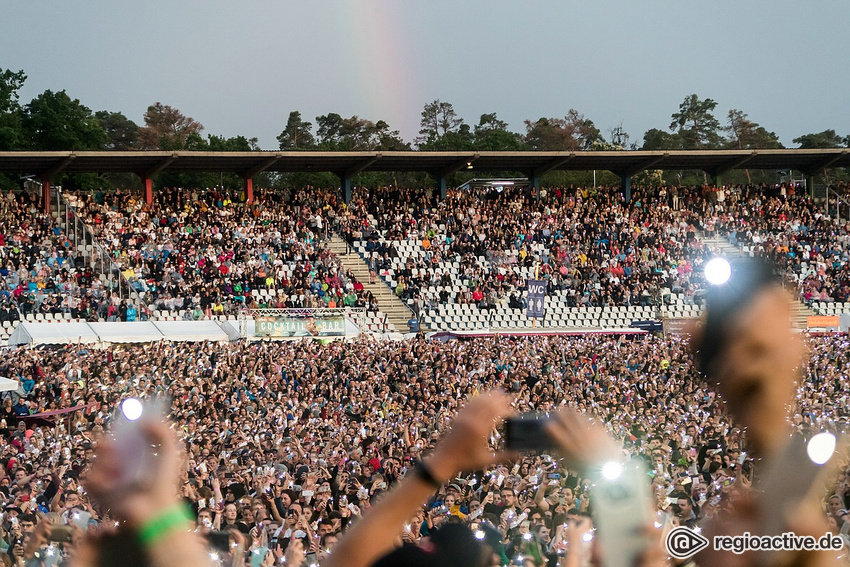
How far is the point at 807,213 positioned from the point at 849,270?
5.41 metres

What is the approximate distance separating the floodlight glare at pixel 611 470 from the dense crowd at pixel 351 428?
0.32 metres

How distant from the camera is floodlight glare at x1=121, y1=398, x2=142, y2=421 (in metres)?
2.43

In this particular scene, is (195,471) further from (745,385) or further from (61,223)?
(61,223)

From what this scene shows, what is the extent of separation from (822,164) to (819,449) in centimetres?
4937

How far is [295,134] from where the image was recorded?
315 feet

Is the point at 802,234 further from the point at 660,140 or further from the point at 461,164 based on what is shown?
the point at 660,140

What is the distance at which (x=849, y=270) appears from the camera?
4106cm

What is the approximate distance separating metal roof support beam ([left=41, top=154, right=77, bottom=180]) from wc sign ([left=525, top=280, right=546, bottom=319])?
629 inches

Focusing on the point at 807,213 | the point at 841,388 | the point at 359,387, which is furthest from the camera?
the point at 807,213

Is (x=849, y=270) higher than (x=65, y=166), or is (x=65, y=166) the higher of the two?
(x=65, y=166)

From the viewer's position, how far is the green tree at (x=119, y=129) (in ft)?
320

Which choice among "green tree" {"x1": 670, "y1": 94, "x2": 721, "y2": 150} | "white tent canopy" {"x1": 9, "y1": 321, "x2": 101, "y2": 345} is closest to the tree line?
"green tree" {"x1": 670, "y1": 94, "x2": 721, "y2": 150}

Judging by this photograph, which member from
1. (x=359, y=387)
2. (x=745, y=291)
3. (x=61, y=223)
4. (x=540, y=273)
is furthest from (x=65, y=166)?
(x=745, y=291)

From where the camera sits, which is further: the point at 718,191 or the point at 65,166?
the point at 718,191
